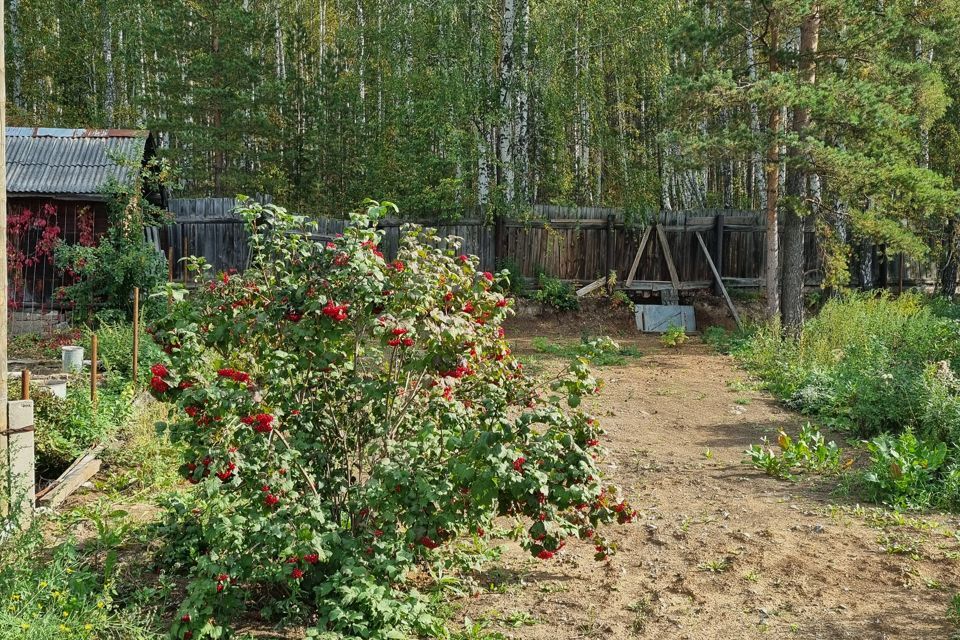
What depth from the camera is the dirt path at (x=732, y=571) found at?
397 centimetres

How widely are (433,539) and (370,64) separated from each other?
19904 mm

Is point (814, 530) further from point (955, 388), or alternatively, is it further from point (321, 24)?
point (321, 24)

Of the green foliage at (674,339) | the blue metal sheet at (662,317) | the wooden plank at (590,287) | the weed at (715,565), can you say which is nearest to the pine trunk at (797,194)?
the green foliage at (674,339)

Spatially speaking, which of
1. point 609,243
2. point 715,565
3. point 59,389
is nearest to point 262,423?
point 715,565

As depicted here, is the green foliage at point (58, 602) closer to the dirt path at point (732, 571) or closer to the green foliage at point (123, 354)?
the dirt path at point (732, 571)

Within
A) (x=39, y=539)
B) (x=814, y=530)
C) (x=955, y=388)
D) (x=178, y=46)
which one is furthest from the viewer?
(x=178, y=46)

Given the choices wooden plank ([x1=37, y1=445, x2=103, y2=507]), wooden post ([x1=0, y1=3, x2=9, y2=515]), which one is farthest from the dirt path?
wooden plank ([x1=37, y1=445, x2=103, y2=507])

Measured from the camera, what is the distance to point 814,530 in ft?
17.0

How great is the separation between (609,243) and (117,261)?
9.00 meters

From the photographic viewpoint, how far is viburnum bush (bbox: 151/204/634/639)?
3.57 meters

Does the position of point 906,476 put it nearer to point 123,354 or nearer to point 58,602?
point 58,602

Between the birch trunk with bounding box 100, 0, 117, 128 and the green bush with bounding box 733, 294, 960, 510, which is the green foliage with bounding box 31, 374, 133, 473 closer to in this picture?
the green bush with bounding box 733, 294, 960, 510

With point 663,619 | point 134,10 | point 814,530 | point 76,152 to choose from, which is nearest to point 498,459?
point 663,619

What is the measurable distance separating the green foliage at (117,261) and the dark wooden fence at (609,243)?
4463mm
